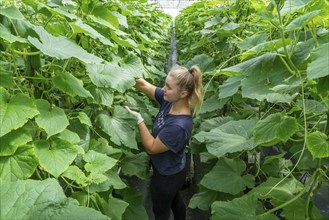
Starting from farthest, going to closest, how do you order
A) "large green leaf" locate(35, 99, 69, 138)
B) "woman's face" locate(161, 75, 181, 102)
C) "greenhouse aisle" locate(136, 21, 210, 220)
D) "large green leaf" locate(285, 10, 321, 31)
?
1. "greenhouse aisle" locate(136, 21, 210, 220)
2. "woman's face" locate(161, 75, 181, 102)
3. "large green leaf" locate(35, 99, 69, 138)
4. "large green leaf" locate(285, 10, 321, 31)

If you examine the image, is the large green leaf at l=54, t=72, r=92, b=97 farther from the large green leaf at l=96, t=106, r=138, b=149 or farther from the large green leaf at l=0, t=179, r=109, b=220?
the large green leaf at l=0, t=179, r=109, b=220

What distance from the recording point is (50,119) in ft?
4.48

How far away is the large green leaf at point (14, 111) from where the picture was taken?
1.18 metres

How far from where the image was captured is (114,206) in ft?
5.98

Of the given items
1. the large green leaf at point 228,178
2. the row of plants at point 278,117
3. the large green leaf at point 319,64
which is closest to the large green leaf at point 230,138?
the row of plants at point 278,117

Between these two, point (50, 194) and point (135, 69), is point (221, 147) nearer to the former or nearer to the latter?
point (135, 69)

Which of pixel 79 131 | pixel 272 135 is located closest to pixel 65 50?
pixel 79 131

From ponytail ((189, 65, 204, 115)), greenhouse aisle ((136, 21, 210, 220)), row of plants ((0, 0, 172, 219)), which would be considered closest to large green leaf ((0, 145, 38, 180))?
row of plants ((0, 0, 172, 219))

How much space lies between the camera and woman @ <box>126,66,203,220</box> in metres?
2.32

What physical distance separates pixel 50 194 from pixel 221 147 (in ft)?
4.07

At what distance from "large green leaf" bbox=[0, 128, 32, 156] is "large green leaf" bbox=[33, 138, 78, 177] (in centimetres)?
8

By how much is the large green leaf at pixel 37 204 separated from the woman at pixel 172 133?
1.52m

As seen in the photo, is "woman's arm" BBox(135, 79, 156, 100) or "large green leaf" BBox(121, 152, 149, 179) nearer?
"large green leaf" BBox(121, 152, 149, 179)

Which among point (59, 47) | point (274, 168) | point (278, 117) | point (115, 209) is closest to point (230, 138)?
point (274, 168)
